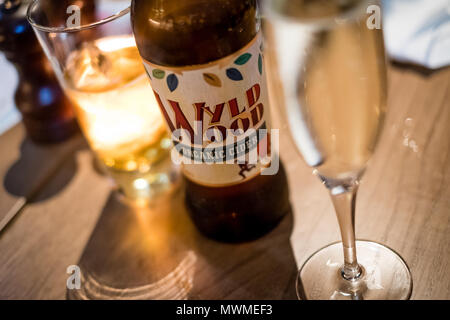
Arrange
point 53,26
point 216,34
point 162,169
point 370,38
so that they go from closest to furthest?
1. point 370,38
2. point 216,34
3. point 53,26
4. point 162,169

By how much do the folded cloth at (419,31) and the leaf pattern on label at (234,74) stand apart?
285 millimetres

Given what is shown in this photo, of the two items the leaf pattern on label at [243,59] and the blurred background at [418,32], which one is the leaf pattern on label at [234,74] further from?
the blurred background at [418,32]

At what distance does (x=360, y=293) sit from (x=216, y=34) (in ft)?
0.85

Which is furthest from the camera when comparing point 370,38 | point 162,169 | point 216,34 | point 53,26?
point 162,169

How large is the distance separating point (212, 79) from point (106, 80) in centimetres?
18

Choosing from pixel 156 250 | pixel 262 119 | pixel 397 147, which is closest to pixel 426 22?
pixel 397 147

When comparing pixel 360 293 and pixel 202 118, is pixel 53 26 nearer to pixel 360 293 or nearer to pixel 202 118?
pixel 202 118

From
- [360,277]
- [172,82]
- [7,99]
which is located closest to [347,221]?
[360,277]

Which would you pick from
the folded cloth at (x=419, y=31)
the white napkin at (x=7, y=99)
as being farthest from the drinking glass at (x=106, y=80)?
the folded cloth at (x=419, y=31)

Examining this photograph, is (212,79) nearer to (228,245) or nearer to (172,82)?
(172,82)

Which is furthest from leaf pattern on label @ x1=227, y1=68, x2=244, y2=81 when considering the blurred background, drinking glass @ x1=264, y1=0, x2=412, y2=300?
the blurred background

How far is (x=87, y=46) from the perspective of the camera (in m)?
0.56

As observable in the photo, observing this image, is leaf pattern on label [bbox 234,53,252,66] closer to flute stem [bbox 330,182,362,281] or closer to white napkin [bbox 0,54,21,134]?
flute stem [bbox 330,182,362,281]

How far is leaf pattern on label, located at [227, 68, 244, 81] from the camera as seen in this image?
436 mm
